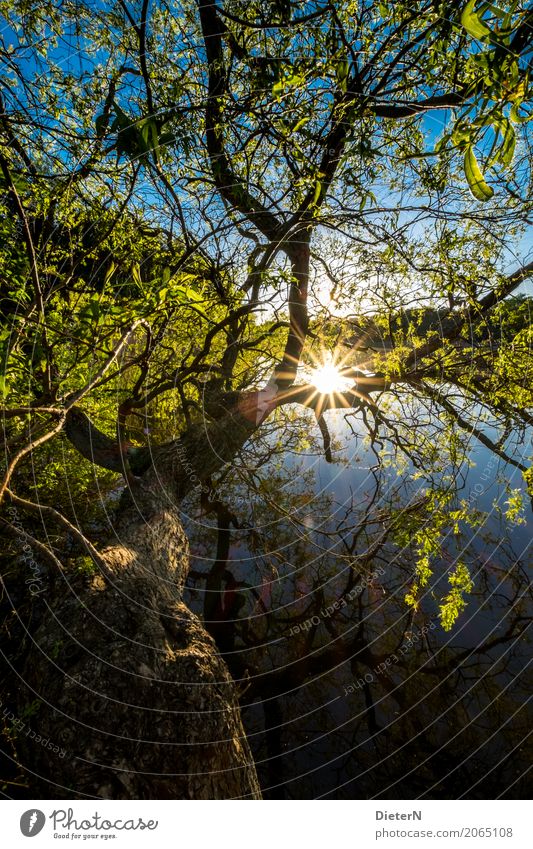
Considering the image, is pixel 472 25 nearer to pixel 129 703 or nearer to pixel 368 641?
pixel 129 703

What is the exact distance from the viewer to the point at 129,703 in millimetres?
2041

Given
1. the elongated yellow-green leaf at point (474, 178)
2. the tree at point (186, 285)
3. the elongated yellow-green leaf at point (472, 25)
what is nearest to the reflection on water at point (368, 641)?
the tree at point (186, 285)

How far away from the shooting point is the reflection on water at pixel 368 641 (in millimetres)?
3984

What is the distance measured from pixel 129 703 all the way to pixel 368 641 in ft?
14.9

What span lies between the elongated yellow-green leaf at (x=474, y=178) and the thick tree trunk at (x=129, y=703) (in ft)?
8.90

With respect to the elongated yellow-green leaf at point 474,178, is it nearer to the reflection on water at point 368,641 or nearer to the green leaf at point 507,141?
the green leaf at point 507,141

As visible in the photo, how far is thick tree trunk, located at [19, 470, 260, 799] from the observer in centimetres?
183

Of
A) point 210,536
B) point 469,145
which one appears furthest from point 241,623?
point 469,145

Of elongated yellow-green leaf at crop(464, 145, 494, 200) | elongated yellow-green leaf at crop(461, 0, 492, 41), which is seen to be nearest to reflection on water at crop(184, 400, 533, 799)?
elongated yellow-green leaf at crop(464, 145, 494, 200)

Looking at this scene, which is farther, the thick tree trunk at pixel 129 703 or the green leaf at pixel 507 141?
the thick tree trunk at pixel 129 703

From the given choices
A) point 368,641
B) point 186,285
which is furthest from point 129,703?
point 368,641

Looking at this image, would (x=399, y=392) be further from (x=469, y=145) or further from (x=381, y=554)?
(x=469, y=145)

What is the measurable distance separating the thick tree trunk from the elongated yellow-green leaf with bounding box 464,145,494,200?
271 centimetres

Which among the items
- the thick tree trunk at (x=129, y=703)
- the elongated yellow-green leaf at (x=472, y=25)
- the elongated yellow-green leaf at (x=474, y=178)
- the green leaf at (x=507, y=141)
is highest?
the elongated yellow-green leaf at (x=472, y=25)
